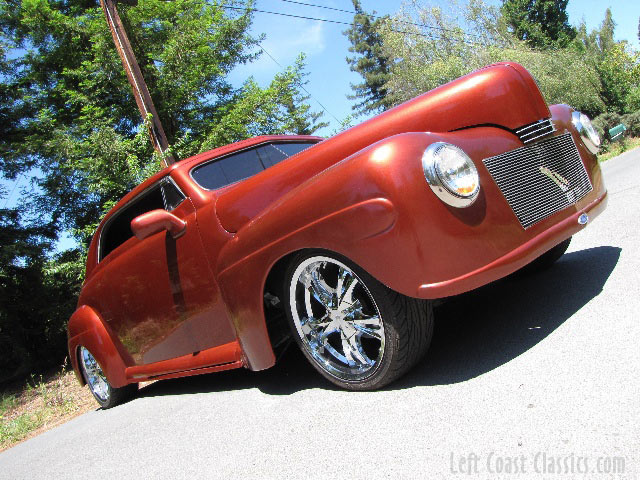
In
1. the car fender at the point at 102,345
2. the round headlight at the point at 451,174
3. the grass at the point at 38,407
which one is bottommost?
the grass at the point at 38,407

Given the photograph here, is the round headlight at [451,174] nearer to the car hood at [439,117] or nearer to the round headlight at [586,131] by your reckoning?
the car hood at [439,117]

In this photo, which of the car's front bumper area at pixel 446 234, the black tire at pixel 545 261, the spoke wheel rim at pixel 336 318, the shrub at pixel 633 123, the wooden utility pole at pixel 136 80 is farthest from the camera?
the shrub at pixel 633 123

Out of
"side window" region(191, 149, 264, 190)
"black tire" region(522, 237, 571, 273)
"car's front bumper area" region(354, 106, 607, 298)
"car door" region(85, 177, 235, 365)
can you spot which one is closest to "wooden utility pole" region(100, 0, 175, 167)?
"car door" region(85, 177, 235, 365)

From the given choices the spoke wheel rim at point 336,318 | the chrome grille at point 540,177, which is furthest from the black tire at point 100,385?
the chrome grille at point 540,177

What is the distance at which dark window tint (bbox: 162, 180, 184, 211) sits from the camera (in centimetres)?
341

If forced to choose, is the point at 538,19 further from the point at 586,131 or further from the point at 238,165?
the point at 238,165

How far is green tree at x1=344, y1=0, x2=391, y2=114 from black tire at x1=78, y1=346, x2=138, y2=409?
154 ft

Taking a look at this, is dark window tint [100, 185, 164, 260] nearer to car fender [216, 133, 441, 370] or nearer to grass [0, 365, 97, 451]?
car fender [216, 133, 441, 370]

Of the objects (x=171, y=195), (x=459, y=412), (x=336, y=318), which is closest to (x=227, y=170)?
(x=171, y=195)

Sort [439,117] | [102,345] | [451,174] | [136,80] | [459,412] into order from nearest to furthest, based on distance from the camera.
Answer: [459,412], [451,174], [439,117], [102,345], [136,80]

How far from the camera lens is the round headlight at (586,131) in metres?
3.16

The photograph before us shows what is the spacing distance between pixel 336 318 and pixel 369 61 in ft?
169

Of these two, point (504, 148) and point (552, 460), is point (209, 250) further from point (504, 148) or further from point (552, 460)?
point (552, 460)

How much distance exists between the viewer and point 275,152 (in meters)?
3.81
